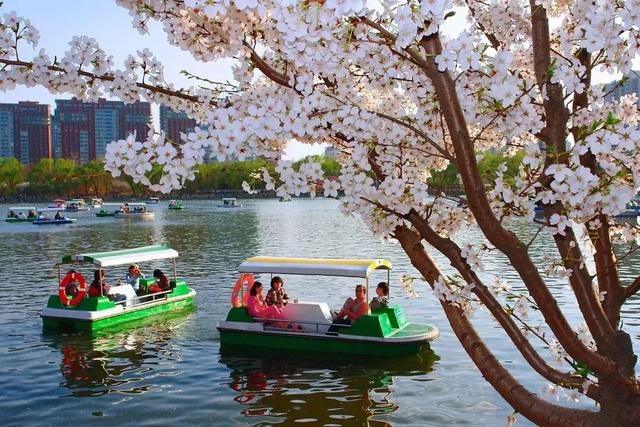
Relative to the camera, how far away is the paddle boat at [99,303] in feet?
68.5

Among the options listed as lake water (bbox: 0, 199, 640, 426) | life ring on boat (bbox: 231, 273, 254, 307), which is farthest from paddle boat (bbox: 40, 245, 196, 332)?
life ring on boat (bbox: 231, 273, 254, 307)

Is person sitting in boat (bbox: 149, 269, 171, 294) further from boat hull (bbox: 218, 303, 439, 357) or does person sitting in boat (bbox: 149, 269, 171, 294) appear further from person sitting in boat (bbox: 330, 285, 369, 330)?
person sitting in boat (bbox: 330, 285, 369, 330)

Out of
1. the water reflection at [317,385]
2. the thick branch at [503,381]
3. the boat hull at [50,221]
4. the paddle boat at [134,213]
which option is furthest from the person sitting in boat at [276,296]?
the paddle boat at [134,213]

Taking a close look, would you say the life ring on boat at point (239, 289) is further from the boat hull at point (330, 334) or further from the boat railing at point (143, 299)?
the boat railing at point (143, 299)

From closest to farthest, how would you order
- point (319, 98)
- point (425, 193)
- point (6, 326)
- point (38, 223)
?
point (319, 98)
point (425, 193)
point (6, 326)
point (38, 223)

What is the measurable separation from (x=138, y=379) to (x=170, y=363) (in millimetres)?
1463

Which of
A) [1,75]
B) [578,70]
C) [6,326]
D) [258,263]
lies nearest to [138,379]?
[258,263]

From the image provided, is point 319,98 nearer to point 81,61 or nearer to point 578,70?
point 578,70

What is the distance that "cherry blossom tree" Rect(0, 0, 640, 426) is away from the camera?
12.9ft

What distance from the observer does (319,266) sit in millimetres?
18734

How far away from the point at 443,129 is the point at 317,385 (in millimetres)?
11876

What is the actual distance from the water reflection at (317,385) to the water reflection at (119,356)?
1922 millimetres

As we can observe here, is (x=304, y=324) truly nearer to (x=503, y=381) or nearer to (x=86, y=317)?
(x=86, y=317)

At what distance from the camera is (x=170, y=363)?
57.6 feet
